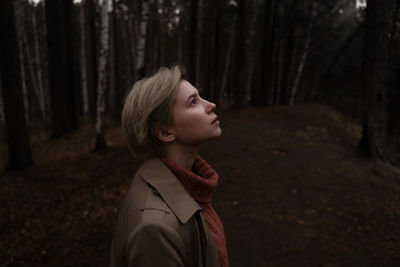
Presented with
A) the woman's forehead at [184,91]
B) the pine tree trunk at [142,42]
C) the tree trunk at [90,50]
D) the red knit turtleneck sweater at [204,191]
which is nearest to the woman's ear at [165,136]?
the red knit turtleneck sweater at [204,191]

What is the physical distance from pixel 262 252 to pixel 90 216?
3.49 meters

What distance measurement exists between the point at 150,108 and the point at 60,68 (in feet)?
36.3

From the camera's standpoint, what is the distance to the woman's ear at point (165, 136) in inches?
69.2

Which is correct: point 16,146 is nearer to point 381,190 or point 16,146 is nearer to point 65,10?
Result: point 65,10

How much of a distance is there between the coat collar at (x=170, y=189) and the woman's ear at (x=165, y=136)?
13cm

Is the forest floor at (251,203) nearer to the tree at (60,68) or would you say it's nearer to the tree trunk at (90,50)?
the tree at (60,68)

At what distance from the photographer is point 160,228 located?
4.25 ft

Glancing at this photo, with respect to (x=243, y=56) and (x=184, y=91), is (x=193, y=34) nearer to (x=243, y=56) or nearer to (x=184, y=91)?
(x=243, y=56)

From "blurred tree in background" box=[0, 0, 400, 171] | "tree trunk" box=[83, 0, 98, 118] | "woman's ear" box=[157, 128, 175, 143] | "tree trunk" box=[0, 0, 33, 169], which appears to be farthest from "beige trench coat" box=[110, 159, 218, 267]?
"tree trunk" box=[83, 0, 98, 118]

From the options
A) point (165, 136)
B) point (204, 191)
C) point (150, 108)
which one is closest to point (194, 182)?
point (204, 191)

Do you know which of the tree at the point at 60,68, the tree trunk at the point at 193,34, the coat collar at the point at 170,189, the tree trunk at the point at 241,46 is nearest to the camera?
the coat collar at the point at 170,189

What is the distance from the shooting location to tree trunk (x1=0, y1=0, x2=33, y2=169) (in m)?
6.66

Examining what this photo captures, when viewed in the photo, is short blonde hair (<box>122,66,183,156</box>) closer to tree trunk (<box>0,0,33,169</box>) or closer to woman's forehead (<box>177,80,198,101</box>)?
woman's forehead (<box>177,80,198,101</box>)

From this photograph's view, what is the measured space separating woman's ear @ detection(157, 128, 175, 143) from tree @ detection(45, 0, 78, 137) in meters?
11.0
